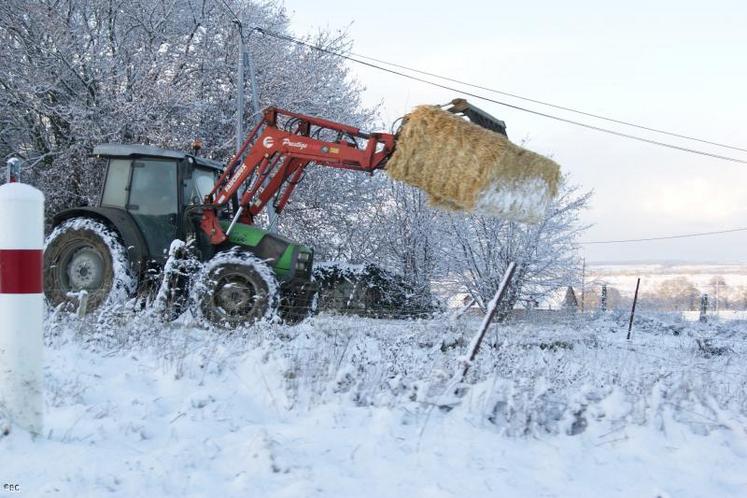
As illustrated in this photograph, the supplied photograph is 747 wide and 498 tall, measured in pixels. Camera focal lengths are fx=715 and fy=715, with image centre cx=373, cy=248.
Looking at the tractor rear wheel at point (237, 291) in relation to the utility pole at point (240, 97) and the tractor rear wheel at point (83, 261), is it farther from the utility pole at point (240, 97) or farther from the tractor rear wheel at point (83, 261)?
the utility pole at point (240, 97)

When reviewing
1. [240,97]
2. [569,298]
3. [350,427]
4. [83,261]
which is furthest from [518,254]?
[350,427]

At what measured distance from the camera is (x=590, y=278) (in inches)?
691

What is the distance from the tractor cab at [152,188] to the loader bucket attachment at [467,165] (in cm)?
289

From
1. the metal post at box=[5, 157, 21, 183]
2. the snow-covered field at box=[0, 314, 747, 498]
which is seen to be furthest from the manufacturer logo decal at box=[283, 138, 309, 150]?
the metal post at box=[5, 157, 21, 183]

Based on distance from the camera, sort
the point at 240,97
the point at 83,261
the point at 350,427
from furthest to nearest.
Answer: the point at 240,97
the point at 83,261
the point at 350,427

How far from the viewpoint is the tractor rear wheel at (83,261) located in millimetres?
8618

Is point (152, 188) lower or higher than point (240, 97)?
lower

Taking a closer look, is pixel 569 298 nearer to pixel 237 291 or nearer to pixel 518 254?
pixel 518 254

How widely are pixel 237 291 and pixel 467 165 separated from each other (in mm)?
3054

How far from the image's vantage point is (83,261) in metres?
9.02

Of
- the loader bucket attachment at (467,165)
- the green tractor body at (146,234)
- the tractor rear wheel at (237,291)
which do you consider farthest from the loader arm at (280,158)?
the tractor rear wheel at (237,291)

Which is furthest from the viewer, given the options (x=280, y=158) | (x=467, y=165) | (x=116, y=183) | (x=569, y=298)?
(x=569, y=298)

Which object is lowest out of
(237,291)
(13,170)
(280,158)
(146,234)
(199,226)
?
(237,291)

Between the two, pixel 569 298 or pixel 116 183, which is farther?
pixel 569 298
